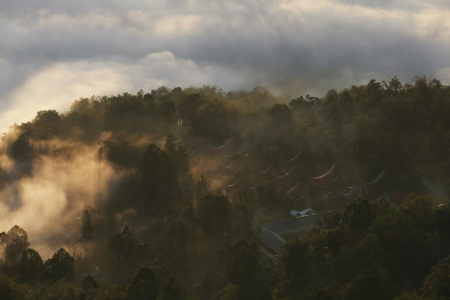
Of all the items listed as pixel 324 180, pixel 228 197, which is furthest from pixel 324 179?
pixel 228 197

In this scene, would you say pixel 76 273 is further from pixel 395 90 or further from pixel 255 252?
pixel 395 90

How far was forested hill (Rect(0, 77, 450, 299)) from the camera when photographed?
35.2 m

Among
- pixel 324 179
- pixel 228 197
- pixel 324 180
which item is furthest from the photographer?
pixel 324 179

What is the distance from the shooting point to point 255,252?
124 ft

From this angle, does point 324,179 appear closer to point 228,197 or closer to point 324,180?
point 324,180

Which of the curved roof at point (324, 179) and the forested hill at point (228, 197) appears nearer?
the forested hill at point (228, 197)

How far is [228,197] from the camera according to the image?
167 feet

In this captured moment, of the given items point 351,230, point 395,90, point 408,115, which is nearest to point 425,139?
point 408,115

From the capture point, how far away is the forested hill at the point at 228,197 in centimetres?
3522

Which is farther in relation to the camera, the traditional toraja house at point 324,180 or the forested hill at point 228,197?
the traditional toraja house at point 324,180

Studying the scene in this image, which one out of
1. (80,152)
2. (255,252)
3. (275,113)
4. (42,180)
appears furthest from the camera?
(275,113)

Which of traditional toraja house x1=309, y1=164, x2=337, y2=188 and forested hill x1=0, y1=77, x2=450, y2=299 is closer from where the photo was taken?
forested hill x1=0, y1=77, x2=450, y2=299

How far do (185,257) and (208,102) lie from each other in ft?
93.0

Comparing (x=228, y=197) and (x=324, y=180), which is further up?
(x=324, y=180)
